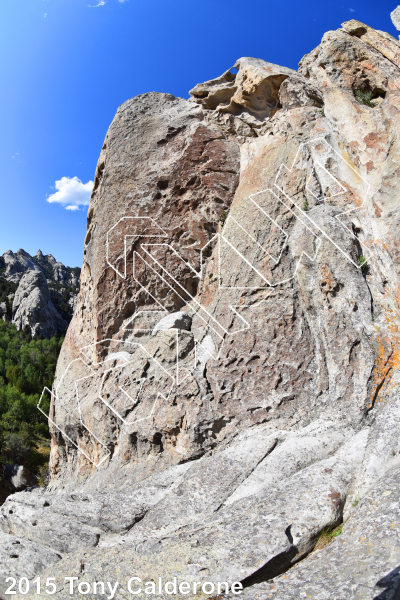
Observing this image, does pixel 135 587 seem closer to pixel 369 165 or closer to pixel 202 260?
pixel 202 260

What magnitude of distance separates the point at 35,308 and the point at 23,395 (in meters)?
28.0

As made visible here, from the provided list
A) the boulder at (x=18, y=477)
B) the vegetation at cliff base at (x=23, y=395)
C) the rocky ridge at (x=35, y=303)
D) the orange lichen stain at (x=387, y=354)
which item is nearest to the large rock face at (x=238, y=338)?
the orange lichen stain at (x=387, y=354)

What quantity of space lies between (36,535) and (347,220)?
8502 mm

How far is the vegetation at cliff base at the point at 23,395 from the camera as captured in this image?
108ft

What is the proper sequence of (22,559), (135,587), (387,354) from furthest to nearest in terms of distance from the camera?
(387,354) → (22,559) → (135,587)

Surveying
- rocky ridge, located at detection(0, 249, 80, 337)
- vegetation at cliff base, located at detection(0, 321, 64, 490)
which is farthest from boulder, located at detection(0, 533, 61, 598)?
rocky ridge, located at detection(0, 249, 80, 337)

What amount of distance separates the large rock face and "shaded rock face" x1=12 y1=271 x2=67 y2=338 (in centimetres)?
5860

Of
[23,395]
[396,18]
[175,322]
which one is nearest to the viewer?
[175,322]

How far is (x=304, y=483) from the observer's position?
17.1 feet

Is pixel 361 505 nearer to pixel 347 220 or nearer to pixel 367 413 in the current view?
pixel 367 413

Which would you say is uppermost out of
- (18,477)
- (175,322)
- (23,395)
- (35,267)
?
(35,267)

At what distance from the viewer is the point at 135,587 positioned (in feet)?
14.2

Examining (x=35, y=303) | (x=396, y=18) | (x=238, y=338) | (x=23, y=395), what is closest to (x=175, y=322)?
(x=238, y=338)

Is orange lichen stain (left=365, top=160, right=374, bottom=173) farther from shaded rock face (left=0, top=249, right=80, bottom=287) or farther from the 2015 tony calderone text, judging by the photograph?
shaded rock face (left=0, top=249, right=80, bottom=287)
